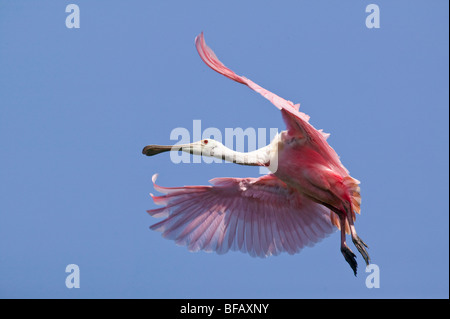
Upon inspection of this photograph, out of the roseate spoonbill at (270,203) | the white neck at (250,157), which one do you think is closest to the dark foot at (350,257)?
the roseate spoonbill at (270,203)

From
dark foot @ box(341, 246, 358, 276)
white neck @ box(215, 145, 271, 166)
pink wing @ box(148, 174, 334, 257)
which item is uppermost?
white neck @ box(215, 145, 271, 166)

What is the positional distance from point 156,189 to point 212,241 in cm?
109

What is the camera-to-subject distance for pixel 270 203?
402 inches

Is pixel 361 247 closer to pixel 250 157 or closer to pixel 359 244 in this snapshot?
pixel 359 244

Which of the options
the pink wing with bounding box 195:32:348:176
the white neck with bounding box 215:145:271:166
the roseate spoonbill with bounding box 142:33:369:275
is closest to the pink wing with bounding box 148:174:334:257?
the roseate spoonbill with bounding box 142:33:369:275

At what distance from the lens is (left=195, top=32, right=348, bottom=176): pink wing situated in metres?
8.03

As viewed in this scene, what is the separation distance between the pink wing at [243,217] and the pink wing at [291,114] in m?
1.17

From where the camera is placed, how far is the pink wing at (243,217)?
32.8 feet

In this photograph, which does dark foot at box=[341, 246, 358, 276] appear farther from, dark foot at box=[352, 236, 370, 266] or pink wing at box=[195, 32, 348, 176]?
pink wing at box=[195, 32, 348, 176]

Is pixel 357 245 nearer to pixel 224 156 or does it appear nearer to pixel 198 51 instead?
pixel 224 156

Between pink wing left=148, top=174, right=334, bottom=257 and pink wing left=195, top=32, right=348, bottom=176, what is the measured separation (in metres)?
1.17

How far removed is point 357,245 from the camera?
889 centimetres

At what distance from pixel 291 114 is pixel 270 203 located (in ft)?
6.71

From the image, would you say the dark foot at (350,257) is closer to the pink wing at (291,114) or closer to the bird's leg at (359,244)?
the bird's leg at (359,244)
